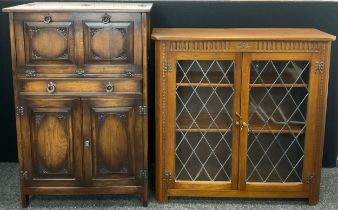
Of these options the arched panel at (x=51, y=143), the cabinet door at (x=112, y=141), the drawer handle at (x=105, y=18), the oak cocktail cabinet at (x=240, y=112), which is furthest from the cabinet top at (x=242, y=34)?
A: the arched panel at (x=51, y=143)

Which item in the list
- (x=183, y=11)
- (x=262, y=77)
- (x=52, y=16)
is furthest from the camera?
(x=183, y=11)

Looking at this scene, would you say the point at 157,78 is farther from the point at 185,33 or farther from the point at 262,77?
the point at 262,77

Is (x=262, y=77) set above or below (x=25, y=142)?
above

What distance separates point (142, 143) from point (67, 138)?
0.35m

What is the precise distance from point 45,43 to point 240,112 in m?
0.95

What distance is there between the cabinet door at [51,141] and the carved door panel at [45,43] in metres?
0.15

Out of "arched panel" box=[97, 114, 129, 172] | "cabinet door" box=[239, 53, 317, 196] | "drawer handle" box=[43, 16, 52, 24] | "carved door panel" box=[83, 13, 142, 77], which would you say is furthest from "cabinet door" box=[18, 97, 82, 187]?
"cabinet door" box=[239, 53, 317, 196]

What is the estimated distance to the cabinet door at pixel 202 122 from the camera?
235 cm

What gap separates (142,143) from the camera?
238 centimetres

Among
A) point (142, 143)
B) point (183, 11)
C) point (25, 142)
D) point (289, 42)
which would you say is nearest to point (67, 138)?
point (25, 142)

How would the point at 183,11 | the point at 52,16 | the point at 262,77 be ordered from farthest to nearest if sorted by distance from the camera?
the point at 183,11
the point at 262,77
the point at 52,16

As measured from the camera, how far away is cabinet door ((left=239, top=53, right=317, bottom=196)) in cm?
234

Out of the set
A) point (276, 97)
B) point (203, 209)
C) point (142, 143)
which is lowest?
point (203, 209)

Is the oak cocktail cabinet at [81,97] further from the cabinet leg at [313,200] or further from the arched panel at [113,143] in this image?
the cabinet leg at [313,200]
